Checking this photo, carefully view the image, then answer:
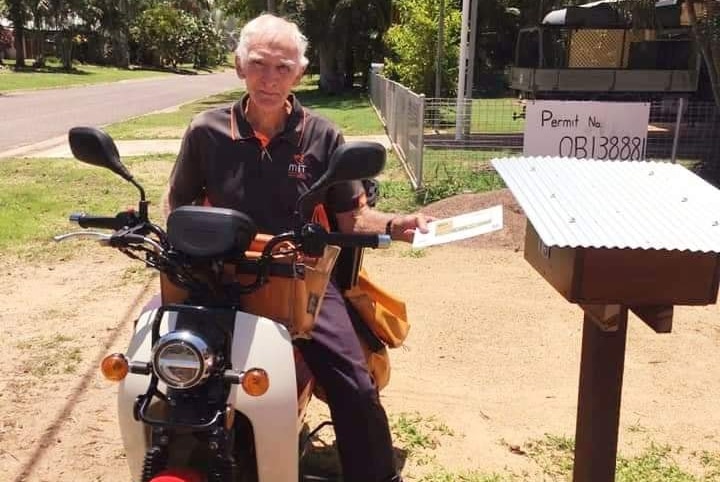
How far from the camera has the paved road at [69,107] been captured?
16.7 meters

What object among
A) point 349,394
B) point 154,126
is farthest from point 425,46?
point 349,394

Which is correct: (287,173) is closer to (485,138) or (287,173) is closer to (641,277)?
(641,277)

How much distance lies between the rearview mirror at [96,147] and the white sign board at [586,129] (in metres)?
6.75

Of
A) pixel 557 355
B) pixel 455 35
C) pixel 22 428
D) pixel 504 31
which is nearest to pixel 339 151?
pixel 22 428

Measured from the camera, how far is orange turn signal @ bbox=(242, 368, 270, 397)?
1928mm

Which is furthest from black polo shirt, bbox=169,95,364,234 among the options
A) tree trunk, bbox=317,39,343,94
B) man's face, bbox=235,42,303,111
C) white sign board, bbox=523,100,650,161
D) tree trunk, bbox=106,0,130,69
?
tree trunk, bbox=106,0,130,69

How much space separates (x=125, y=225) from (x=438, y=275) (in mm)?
4070

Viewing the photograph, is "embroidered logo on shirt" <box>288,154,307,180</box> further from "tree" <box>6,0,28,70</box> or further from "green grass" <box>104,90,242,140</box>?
"tree" <box>6,0,28,70</box>

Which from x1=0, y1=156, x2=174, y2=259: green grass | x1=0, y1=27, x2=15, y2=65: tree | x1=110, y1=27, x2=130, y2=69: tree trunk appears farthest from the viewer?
x1=110, y1=27, x2=130, y2=69: tree trunk

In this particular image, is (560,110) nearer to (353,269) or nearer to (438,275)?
(438,275)

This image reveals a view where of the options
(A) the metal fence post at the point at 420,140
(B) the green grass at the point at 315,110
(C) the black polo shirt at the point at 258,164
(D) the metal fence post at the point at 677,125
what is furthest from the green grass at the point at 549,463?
(B) the green grass at the point at 315,110

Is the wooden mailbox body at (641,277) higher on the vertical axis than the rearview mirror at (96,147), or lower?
lower

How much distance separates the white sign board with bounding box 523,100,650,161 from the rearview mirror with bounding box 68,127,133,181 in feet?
22.1

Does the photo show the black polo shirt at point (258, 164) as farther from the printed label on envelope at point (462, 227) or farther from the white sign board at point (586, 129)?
the white sign board at point (586, 129)
